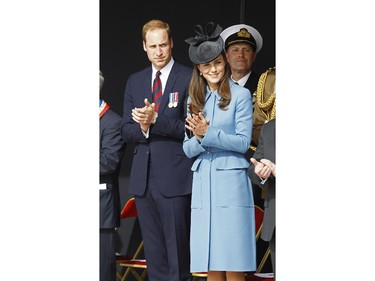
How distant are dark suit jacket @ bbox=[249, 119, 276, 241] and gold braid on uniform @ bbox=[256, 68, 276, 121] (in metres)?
0.17

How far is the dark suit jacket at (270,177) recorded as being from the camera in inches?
339

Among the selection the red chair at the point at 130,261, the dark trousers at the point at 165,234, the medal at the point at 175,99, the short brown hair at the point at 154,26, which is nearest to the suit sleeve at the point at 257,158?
the dark trousers at the point at 165,234

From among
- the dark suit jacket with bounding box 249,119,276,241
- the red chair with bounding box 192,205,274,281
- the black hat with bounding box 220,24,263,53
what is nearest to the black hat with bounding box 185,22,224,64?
the black hat with bounding box 220,24,263,53

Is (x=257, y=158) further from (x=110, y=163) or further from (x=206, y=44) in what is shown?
(x=110, y=163)

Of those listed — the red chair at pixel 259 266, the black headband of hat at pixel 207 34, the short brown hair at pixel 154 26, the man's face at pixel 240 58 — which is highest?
the short brown hair at pixel 154 26

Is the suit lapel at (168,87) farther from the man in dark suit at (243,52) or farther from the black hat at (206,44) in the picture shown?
the man in dark suit at (243,52)

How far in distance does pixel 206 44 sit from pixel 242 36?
0.35 metres

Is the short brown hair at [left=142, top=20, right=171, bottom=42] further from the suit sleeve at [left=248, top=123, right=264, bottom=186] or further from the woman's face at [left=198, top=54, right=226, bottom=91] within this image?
the suit sleeve at [left=248, top=123, right=264, bottom=186]

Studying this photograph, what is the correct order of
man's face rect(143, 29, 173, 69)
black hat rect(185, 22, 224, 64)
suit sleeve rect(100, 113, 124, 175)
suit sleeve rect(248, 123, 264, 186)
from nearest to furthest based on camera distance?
suit sleeve rect(248, 123, 264, 186) → black hat rect(185, 22, 224, 64) → man's face rect(143, 29, 173, 69) → suit sleeve rect(100, 113, 124, 175)

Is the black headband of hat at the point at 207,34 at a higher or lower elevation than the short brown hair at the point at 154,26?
lower

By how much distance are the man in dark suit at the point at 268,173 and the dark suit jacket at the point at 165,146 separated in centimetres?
66

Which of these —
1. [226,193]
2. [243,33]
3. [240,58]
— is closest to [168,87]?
[240,58]

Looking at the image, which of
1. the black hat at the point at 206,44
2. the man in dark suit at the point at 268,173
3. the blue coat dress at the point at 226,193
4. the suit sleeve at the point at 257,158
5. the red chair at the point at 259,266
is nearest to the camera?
the man in dark suit at the point at 268,173

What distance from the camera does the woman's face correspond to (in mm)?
8938
